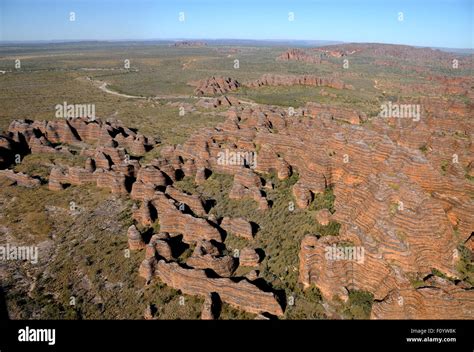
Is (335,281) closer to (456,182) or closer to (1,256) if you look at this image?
(456,182)

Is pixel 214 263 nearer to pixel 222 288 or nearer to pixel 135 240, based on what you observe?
pixel 222 288

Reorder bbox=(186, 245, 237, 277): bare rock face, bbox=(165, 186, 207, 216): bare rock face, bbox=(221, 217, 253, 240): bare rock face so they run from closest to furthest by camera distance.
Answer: bbox=(186, 245, 237, 277): bare rock face, bbox=(221, 217, 253, 240): bare rock face, bbox=(165, 186, 207, 216): bare rock face

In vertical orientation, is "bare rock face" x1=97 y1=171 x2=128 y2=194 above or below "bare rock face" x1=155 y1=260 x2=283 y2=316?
above

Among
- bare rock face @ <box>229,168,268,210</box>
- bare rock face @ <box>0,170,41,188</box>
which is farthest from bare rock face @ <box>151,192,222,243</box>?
bare rock face @ <box>0,170,41,188</box>

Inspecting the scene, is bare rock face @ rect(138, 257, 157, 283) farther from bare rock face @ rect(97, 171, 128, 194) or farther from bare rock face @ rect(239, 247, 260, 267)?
bare rock face @ rect(97, 171, 128, 194)

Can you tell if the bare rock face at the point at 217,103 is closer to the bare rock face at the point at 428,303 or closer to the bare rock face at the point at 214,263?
the bare rock face at the point at 214,263

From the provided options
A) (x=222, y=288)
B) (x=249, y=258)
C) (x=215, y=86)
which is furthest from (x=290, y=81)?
(x=222, y=288)

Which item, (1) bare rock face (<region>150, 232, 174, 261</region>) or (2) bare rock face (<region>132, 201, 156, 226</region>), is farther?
(2) bare rock face (<region>132, 201, 156, 226</region>)
